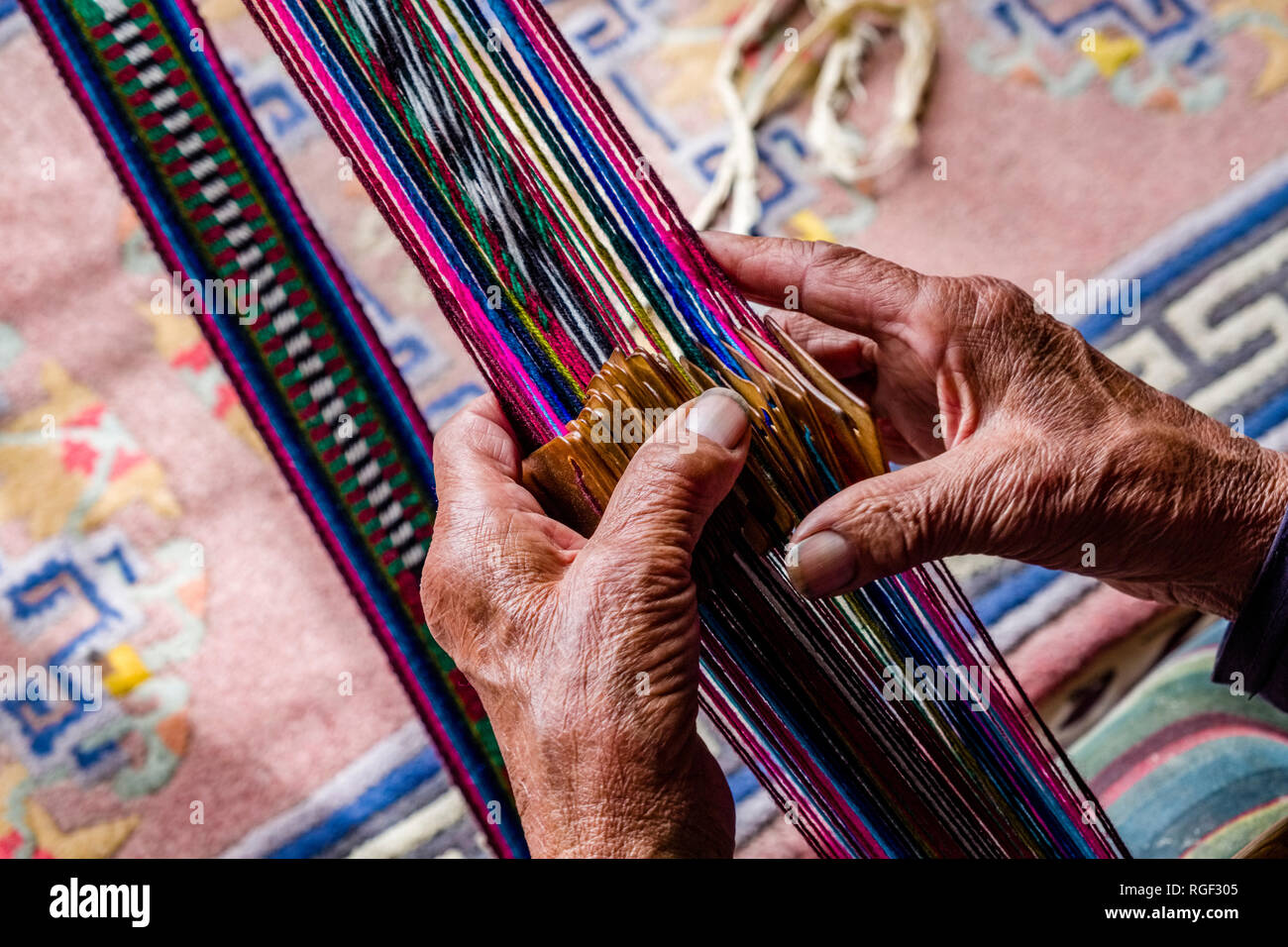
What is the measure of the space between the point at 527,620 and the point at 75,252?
1082 millimetres

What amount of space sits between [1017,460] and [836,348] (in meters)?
0.24

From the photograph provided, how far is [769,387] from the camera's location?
849 millimetres

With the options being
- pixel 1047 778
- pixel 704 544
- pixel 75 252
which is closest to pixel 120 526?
pixel 75 252

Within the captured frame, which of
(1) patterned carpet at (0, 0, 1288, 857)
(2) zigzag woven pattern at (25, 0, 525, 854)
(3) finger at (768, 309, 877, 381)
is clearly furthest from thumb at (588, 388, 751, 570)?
(1) patterned carpet at (0, 0, 1288, 857)

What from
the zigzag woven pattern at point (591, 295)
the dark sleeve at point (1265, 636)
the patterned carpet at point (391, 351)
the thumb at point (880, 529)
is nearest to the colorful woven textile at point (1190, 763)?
the patterned carpet at point (391, 351)

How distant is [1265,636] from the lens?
0.94 meters

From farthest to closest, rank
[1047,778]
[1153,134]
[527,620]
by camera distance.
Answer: [1153,134]
[1047,778]
[527,620]

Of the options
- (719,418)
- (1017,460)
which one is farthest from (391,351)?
(1017,460)

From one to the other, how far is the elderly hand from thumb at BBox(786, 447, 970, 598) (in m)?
0.08

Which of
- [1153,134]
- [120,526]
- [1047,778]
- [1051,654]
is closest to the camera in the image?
[1047,778]

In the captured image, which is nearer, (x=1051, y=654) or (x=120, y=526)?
(x=1051, y=654)

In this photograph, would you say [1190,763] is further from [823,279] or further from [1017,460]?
[823,279]
